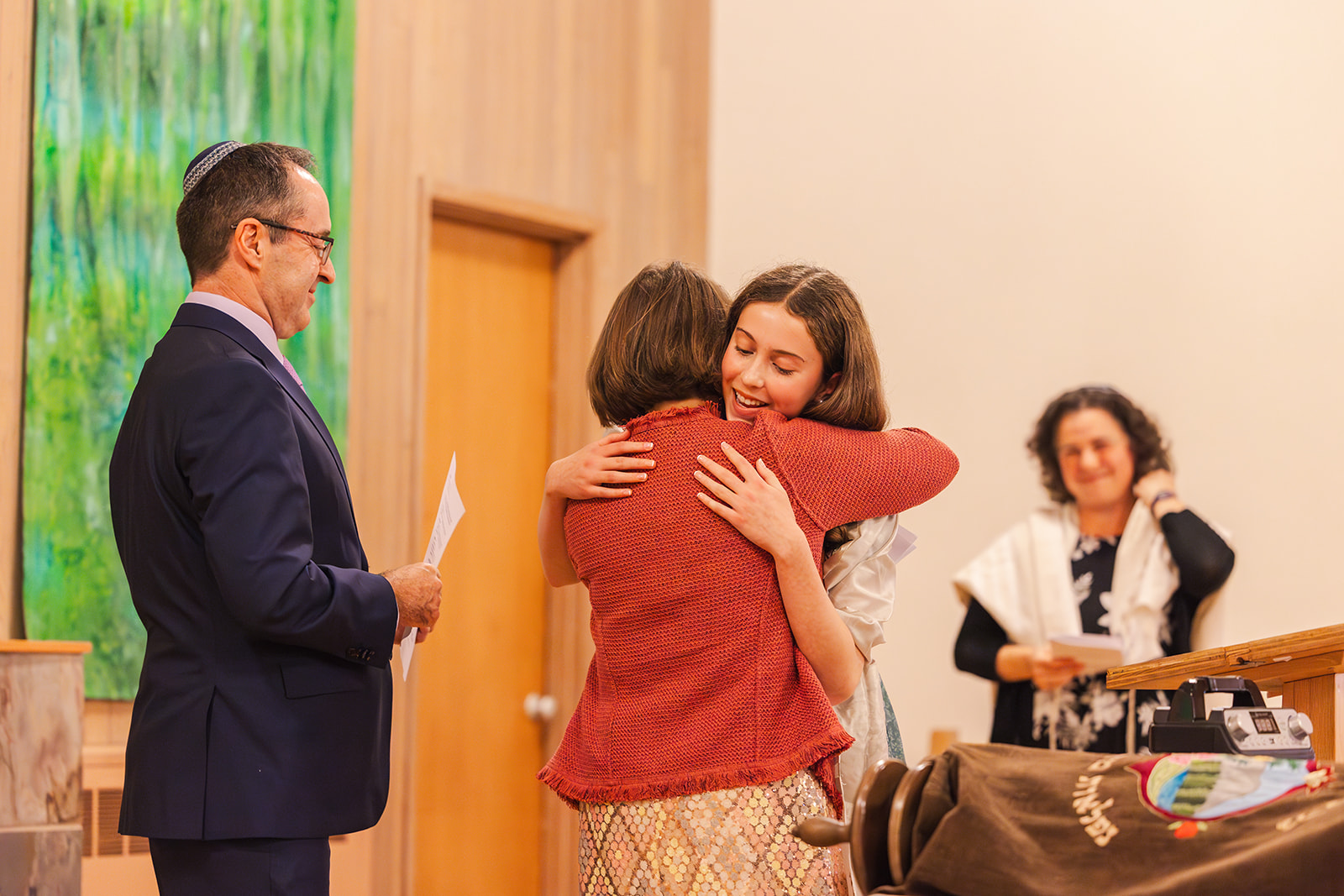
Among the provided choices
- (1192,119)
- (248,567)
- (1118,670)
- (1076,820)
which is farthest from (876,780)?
(1192,119)

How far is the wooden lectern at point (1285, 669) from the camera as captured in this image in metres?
1.42

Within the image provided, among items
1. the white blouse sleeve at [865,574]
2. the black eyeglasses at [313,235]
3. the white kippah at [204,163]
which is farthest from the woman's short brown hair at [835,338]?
the white kippah at [204,163]

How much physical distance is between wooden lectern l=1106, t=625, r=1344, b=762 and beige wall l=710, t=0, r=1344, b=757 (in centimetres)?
163

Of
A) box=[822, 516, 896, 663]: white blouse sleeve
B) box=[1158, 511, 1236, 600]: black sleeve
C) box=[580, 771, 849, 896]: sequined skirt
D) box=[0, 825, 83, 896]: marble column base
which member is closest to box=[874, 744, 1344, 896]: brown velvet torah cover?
box=[580, 771, 849, 896]: sequined skirt

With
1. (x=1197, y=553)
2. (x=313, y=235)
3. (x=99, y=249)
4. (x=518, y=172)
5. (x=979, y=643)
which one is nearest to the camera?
(x=313, y=235)

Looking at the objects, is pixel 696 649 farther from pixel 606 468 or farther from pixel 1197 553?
pixel 1197 553

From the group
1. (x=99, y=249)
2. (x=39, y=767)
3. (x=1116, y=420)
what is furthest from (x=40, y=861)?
(x=1116, y=420)

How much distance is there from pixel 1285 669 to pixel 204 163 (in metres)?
1.61

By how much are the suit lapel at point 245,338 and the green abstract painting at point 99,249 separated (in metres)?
1.28

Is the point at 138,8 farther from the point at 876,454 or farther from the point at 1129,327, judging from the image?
the point at 1129,327

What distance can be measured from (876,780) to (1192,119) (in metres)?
3.04

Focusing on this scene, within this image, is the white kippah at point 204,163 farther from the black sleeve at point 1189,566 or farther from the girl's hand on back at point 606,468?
the black sleeve at point 1189,566

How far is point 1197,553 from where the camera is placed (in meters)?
3.10

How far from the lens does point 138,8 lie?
3.04 meters
